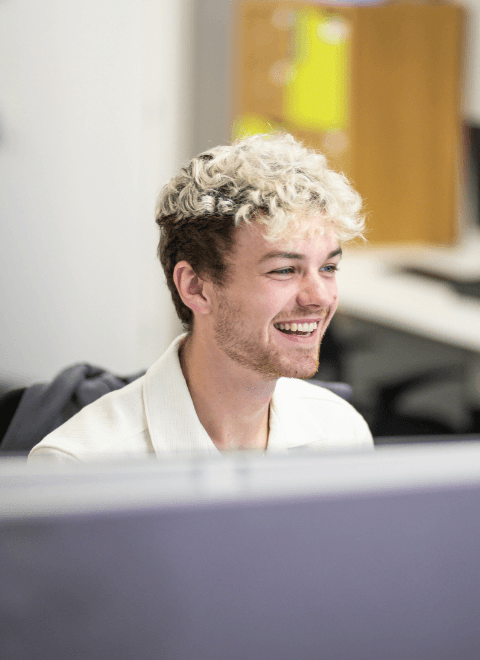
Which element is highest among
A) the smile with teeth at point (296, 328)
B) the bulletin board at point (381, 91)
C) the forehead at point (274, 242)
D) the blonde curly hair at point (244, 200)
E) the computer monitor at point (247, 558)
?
the bulletin board at point (381, 91)

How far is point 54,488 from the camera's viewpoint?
0.45m

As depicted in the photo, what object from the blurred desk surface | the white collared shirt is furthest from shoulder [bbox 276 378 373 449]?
the blurred desk surface

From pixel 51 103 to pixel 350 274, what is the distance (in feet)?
3.38

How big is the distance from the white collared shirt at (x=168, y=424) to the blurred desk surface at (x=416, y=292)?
1.13m

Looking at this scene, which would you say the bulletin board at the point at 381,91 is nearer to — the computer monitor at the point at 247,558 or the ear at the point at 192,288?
the ear at the point at 192,288

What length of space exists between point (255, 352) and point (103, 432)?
0.14 m

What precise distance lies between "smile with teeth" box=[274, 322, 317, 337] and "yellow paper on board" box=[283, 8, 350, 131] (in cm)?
165

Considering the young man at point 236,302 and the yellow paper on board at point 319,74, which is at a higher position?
the yellow paper on board at point 319,74

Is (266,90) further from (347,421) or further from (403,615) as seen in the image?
(403,615)

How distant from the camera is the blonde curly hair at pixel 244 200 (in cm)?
55

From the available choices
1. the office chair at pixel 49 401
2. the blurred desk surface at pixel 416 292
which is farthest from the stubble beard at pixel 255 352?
the blurred desk surface at pixel 416 292

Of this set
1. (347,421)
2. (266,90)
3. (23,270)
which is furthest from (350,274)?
(347,421)

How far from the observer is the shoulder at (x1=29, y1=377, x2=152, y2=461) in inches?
23.0

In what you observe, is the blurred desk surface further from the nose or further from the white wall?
the nose
